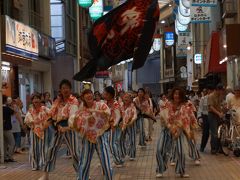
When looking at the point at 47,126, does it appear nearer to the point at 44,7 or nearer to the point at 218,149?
the point at 218,149

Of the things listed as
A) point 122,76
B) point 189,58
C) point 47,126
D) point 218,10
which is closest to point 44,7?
point 218,10


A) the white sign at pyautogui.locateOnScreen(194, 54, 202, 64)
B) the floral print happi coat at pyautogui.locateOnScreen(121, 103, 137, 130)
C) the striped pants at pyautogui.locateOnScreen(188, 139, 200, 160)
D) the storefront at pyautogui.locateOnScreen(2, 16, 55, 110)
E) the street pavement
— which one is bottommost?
the street pavement

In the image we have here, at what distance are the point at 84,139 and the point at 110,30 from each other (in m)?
2.94

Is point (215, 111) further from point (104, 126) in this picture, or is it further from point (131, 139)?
point (104, 126)

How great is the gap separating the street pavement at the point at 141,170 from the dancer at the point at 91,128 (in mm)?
2189

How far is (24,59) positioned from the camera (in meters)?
19.4

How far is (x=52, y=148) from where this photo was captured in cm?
1023

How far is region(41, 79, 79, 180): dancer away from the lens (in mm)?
9703

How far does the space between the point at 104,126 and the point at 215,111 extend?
5880 mm

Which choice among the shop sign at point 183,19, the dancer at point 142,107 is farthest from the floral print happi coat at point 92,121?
the shop sign at point 183,19

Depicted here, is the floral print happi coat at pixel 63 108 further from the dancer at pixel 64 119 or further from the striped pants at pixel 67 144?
the striped pants at pixel 67 144

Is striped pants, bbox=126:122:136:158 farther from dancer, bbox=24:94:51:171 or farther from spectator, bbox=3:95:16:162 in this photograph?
spectator, bbox=3:95:16:162

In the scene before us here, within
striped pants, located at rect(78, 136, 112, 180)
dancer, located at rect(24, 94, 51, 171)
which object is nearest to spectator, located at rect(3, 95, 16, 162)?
dancer, located at rect(24, 94, 51, 171)

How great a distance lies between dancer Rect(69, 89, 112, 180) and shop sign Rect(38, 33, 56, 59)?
14.0 metres
